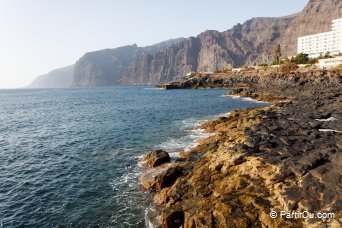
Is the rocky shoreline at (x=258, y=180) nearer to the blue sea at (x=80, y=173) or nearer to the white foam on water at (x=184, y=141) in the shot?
the blue sea at (x=80, y=173)

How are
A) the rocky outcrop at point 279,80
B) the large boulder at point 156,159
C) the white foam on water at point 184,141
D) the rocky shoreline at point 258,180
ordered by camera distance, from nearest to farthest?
1. the rocky shoreline at point 258,180
2. the large boulder at point 156,159
3. the white foam on water at point 184,141
4. the rocky outcrop at point 279,80

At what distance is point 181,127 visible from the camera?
179 ft

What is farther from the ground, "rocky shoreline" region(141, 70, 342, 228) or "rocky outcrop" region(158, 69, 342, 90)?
"rocky outcrop" region(158, 69, 342, 90)

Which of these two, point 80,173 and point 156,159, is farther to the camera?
point 156,159

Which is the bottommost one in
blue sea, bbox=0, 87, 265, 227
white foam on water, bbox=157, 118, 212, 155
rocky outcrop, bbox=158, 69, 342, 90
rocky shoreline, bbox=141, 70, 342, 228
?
blue sea, bbox=0, 87, 265, 227

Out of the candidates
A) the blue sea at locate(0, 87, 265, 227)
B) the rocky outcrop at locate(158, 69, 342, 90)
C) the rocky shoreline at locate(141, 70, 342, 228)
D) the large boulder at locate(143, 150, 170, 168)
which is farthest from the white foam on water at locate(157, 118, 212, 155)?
the rocky outcrop at locate(158, 69, 342, 90)

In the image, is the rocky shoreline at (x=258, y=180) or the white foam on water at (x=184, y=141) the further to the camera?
the white foam on water at (x=184, y=141)

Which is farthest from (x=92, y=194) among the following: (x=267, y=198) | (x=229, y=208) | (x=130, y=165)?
(x=267, y=198)

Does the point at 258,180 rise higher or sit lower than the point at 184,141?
higher

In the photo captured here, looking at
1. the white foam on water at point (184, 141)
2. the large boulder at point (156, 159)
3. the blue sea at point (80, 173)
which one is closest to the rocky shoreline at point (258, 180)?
the large boulder at point (156, 159)

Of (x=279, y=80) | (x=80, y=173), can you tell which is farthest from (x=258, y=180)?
(x=279, y=80)

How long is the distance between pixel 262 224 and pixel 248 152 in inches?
390

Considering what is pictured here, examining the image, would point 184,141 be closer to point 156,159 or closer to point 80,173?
point 156,159

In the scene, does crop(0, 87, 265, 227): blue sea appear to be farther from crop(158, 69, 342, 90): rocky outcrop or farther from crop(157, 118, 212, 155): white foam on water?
crop(158, 69, 342, 90): rocky outcrop
